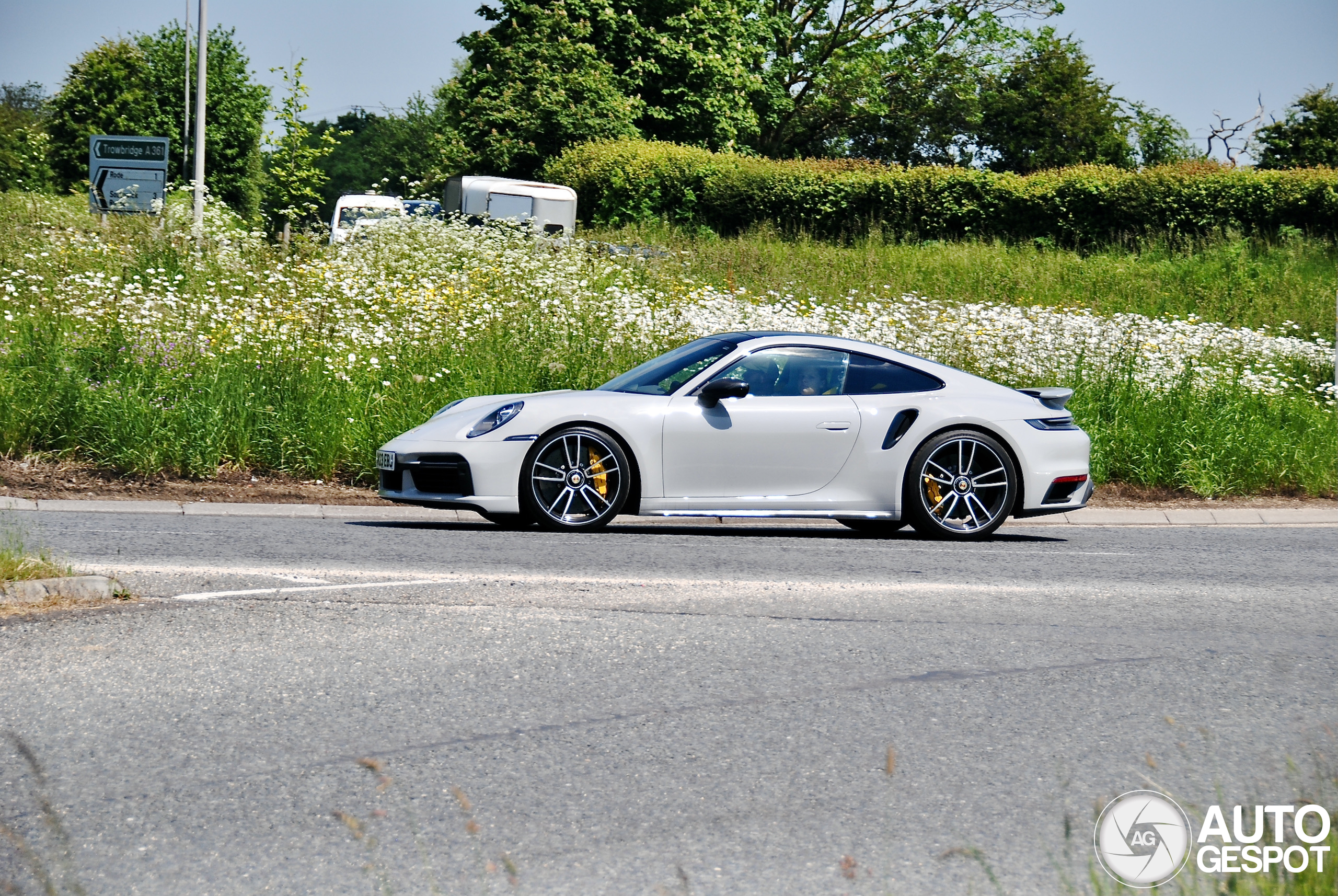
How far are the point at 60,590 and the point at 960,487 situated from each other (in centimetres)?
571

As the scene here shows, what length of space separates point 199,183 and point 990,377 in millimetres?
12629

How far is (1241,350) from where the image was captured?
55.9ft

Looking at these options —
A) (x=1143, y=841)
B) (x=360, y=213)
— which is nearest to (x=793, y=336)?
(x=1143, y=841)

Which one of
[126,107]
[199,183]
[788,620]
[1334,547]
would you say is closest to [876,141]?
[126,107]

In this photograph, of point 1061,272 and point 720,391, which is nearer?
point 720,391

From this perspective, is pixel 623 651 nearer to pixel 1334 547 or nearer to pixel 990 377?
pixel 1334 547

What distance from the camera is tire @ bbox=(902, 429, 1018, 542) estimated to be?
9.23 m

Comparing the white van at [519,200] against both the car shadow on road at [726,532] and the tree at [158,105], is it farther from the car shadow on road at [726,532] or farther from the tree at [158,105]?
the tree at [158,105]

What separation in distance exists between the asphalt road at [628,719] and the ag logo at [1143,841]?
10 cm

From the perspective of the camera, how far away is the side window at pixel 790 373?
30.2 feet

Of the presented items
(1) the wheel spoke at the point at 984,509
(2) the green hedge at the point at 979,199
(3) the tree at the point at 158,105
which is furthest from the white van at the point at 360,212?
(3) the tree at the point at 158,105

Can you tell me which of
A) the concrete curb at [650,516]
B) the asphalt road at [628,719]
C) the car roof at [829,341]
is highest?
the car roof at [829,341]

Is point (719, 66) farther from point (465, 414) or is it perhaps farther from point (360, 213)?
point (465, 414)

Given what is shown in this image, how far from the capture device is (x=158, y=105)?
56.6 metres
